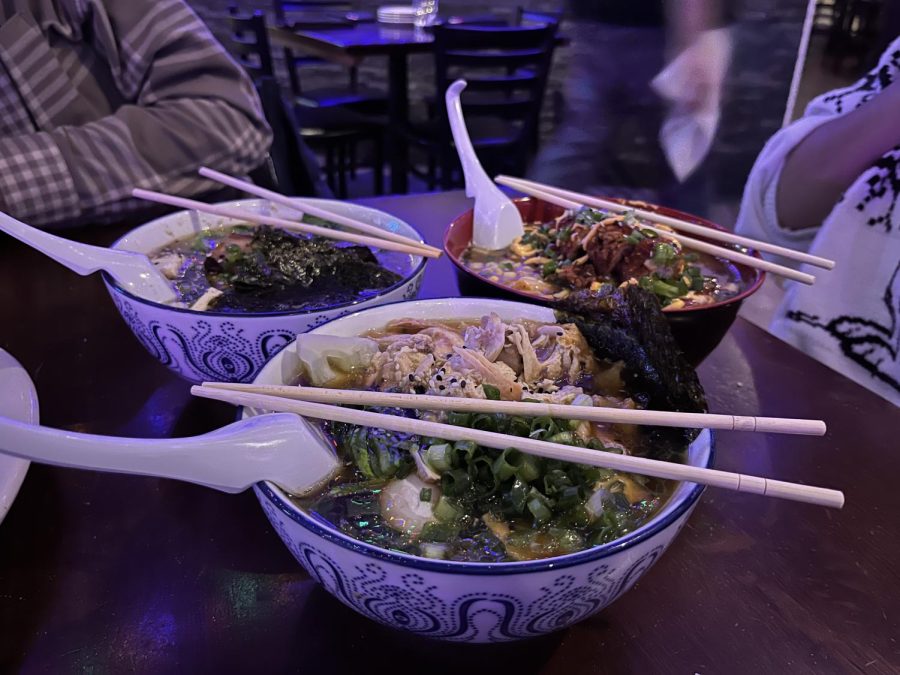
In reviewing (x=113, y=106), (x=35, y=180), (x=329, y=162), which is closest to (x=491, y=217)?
(x=35, y=180)

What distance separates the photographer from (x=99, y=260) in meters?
1.05

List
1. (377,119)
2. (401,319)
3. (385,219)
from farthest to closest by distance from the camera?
(377,119) → (385,219) → (401,319)

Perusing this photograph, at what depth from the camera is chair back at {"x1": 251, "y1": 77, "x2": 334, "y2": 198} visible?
2.81 meters

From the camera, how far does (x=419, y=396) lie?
0.74 m

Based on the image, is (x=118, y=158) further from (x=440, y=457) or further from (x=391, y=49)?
(x=391, y=49)

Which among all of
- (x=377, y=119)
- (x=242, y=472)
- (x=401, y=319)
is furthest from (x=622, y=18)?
(x=242, y=472)

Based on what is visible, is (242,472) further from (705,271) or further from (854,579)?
(705,271)

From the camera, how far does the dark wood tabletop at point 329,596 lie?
28.6 inches

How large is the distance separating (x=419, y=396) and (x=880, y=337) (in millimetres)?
1653

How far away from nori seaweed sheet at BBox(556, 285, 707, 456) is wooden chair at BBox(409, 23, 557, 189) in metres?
3.75

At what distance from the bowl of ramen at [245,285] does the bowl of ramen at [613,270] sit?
0.59 ft

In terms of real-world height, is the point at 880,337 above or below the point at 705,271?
below

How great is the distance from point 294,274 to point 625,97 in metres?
4.95

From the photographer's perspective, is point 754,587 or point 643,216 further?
point 643,216
